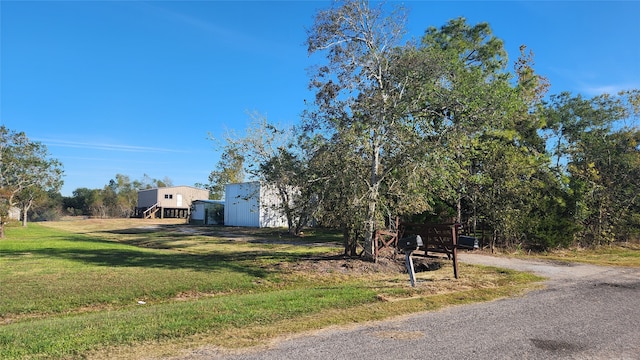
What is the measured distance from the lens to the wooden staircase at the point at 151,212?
59000 millimetres

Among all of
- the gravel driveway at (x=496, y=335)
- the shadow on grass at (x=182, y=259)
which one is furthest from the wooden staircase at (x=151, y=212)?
the gravel driveway at (x=496, y=335)

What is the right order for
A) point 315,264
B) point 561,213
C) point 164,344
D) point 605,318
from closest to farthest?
point 164,344 → point 605,318 → point 315,264 → point 561,213

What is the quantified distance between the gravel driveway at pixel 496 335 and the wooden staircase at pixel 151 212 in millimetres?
57935

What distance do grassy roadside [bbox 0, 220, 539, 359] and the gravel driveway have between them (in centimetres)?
49

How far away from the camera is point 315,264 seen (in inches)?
510

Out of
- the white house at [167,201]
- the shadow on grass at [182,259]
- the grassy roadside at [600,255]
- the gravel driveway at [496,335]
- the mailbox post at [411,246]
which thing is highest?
the white house at [167,201]

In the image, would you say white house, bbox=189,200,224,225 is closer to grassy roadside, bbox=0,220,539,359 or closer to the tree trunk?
grassy roadside, bbox=0,220,539,359

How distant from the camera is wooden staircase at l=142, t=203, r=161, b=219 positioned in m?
59.0

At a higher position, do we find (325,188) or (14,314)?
(325,188)

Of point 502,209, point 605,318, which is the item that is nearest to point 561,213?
point 502,209

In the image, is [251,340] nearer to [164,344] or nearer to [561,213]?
[164,344]

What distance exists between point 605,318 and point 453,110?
7.42 m

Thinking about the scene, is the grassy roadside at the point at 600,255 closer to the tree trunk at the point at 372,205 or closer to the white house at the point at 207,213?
the tree trunk at the point at 372,205

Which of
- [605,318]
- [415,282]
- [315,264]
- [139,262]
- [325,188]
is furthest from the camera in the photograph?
[139,262]
